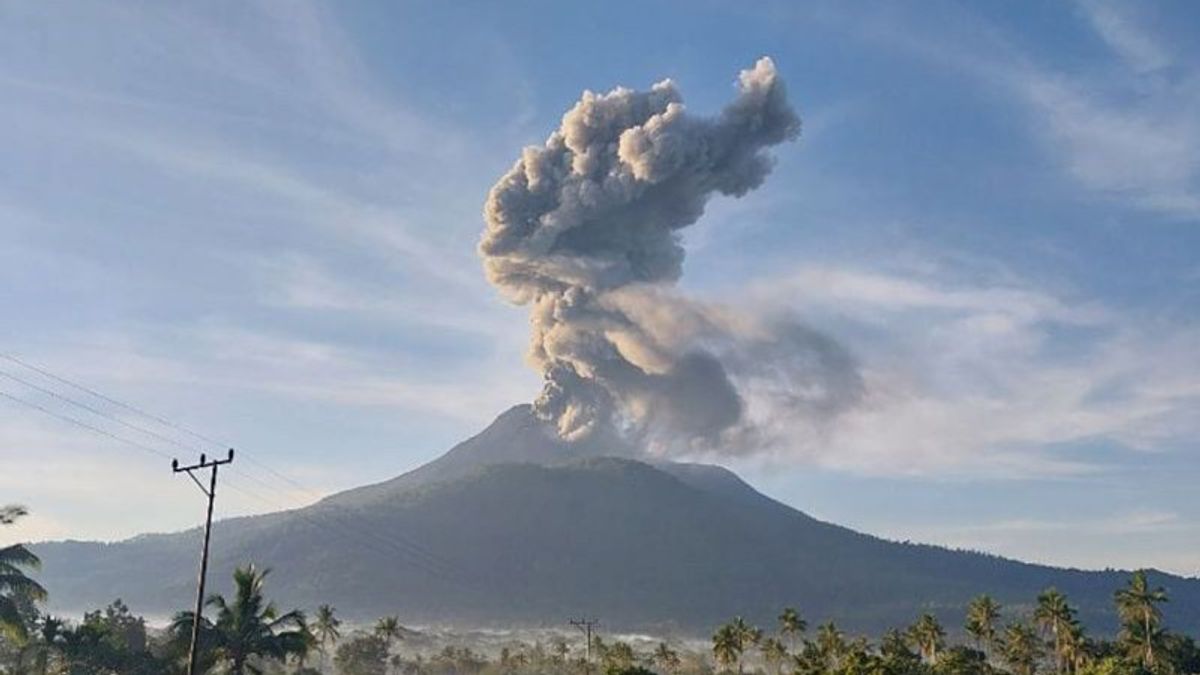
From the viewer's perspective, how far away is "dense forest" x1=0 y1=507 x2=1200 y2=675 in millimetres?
59938

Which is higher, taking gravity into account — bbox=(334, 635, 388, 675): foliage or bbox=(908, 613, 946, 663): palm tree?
bbox=(908, 613, 946, 663): palm tree

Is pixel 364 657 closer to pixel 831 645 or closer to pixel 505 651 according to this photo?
pixel 505 651

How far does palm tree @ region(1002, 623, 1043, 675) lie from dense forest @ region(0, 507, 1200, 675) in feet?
0.41

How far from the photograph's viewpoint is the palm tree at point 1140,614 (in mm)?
103438

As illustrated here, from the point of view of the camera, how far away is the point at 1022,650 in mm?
113938

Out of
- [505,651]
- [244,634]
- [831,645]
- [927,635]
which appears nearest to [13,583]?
[244,634]

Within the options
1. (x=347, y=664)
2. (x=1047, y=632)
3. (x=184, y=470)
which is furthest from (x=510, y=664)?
(x=184, y=470)

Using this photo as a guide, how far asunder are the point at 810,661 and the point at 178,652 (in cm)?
6855

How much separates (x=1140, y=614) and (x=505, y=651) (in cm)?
10278

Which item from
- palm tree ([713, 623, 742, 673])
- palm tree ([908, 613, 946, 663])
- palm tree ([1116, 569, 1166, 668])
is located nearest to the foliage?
palm tree ([713, 623, 742, 673])

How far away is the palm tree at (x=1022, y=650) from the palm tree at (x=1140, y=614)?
9437 millimetres

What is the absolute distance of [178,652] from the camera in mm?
62781

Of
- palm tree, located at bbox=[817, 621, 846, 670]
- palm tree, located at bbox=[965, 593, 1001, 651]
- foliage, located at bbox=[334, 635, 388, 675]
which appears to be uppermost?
palm tree, located at bbox=[965, 593, 1001, 651]

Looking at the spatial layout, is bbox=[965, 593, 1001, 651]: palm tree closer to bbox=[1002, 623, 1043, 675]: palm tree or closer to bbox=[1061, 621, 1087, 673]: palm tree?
bbox=[1002, 623, 1043, 675]: palm tree
